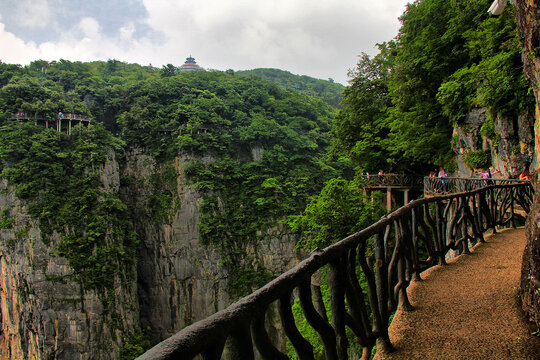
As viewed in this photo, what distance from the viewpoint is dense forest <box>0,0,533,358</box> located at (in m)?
10.7

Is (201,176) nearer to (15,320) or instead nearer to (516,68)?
(15,320)

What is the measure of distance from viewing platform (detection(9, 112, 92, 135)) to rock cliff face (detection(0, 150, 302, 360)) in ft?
13.6

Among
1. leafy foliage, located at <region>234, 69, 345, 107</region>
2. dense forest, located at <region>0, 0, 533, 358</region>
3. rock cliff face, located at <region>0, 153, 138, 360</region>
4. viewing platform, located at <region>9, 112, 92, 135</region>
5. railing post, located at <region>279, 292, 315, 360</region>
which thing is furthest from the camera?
leafy foliage, located at <region>234, 69, 345, 107</region>

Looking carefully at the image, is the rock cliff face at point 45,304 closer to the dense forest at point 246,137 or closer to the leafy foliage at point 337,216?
the dense forest at point 246,137

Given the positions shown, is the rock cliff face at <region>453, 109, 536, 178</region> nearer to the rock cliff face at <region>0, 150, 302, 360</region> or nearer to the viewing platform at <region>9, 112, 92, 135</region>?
the rock cliff face at <region>0, 150, 302, 360</region>

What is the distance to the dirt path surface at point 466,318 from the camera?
2.42 m

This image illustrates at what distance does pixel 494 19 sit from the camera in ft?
29.8

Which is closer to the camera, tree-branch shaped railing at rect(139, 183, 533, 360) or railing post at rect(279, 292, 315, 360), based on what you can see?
tree-branch shaped railing at rect(139, 183, 533, 360)

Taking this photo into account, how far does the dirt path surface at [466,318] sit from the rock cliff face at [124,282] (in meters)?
19.4

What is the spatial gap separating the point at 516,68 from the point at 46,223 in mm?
23152

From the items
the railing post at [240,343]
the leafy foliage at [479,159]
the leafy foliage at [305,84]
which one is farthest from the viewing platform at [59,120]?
the leafy foliage at [305,84]

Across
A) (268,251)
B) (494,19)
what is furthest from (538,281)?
(268,251)

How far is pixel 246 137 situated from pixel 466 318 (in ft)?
79.3

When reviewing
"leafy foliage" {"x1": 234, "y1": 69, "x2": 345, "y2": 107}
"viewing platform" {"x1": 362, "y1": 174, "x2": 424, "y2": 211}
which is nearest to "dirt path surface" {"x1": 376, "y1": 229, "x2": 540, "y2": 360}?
"viewing platform" {"x1": 362, "y1": 174, "x2": 424, "y2": 211}
